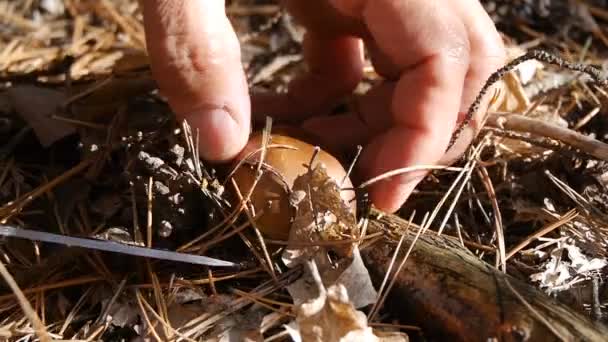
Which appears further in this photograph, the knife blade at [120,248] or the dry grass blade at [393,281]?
the knife blade at [120,248]

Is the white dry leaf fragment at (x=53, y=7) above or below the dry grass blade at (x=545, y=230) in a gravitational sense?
above

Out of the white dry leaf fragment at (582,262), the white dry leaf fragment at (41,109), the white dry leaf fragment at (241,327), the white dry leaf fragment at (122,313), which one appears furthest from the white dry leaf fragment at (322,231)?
the white dry leaf fragment at (41,109)

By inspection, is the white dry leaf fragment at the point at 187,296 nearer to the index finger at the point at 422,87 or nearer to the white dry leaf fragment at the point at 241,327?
the white dry leaf fragment at the point at 241,327

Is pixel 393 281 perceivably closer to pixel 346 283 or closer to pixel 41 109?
pixel 346 283

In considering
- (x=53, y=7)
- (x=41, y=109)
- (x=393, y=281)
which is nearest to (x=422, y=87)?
(x=393, y=281)

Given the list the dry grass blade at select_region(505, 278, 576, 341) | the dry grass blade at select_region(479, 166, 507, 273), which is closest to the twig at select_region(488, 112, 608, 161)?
the dry grass blade at select_region(479, 166, 507, 273)

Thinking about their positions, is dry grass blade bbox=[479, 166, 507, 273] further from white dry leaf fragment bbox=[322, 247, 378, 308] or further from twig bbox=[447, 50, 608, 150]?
→ white dry leaf fragment bbox=[322, 247, 378, 308]

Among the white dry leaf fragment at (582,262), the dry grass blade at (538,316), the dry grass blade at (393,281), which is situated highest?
the dry grass blade at (538,316)
